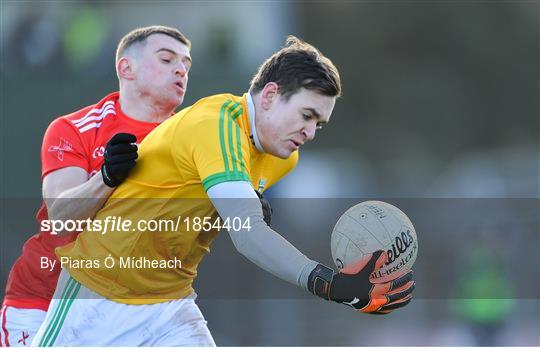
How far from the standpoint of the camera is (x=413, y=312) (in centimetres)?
1532

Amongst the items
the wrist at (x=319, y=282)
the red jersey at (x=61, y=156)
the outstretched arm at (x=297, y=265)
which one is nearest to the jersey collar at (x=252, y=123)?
the outstretched arm at (x=297, y=265)

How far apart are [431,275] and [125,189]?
1020cm

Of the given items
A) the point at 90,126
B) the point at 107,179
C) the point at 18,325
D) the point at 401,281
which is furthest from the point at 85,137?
the point at 401,281

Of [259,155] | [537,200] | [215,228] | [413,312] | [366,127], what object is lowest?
[215,228]

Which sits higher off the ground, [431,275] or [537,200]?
[537,200]

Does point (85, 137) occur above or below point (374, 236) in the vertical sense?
above

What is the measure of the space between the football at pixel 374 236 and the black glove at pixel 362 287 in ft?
0.79

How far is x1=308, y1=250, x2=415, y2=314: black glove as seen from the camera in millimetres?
4836

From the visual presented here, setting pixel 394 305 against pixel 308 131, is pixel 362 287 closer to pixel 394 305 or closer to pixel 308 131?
pixel 394 305

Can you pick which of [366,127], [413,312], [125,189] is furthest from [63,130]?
[366,127]

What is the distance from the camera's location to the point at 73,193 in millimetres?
5961

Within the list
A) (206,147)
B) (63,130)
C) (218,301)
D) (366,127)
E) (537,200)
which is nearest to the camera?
(206,147)

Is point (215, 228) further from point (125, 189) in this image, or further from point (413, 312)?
point (413, 312)

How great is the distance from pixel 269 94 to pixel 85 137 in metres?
1.49
